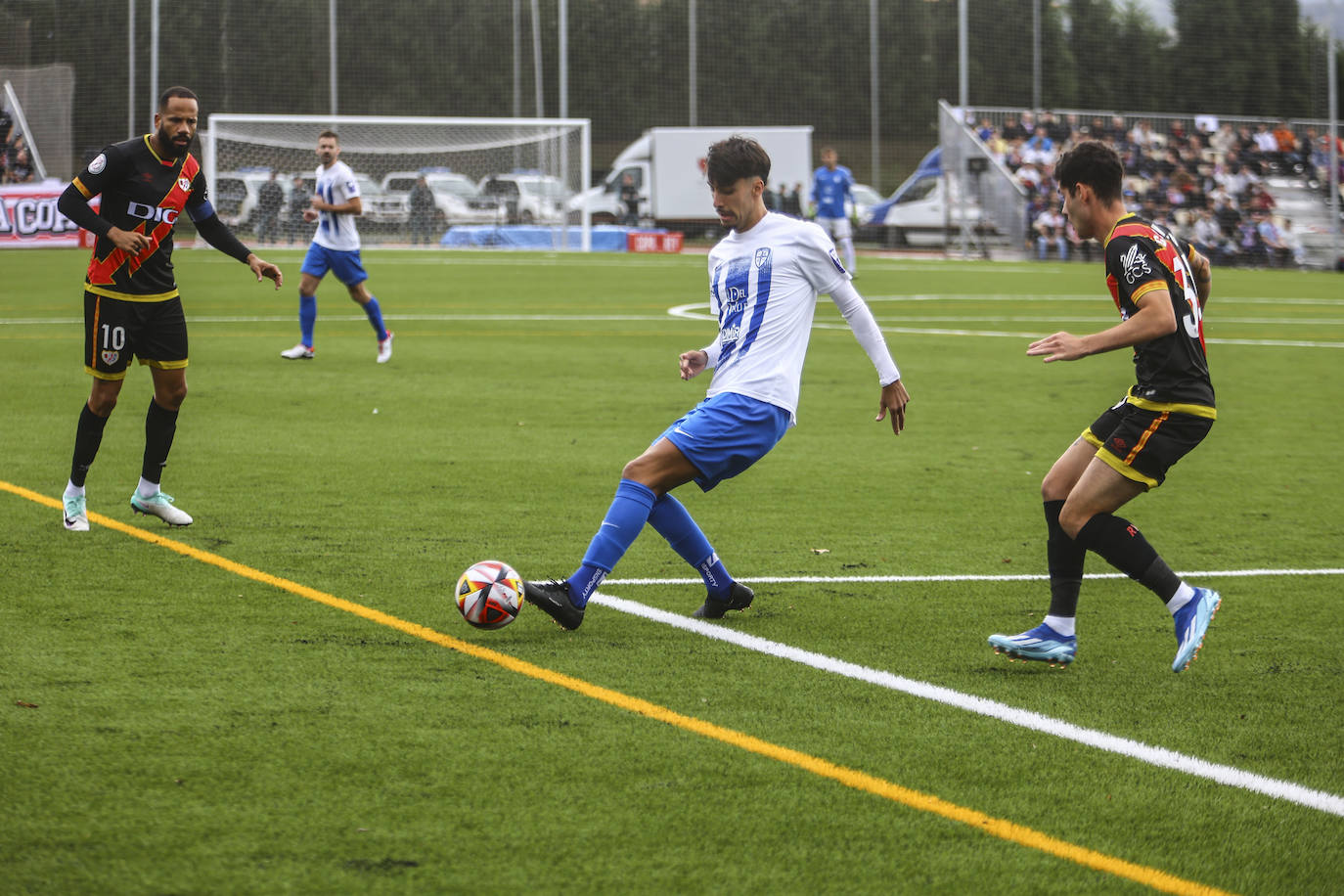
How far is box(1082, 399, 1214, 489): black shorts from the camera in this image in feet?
16.1

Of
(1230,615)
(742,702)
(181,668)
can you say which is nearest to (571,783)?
(742,702)

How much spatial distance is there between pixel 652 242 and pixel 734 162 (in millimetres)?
33201

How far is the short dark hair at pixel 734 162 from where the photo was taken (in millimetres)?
5371

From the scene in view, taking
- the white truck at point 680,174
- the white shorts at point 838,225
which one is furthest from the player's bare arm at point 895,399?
the white truck at point 680,174

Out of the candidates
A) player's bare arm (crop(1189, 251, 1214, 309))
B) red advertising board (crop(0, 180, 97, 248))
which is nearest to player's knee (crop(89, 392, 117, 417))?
player's bare arm (crop(1189, 251, 1214, 309))

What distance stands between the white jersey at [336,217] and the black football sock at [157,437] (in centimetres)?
767

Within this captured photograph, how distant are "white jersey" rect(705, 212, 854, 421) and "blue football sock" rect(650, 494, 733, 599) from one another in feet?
1.65

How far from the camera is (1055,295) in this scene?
76.9 ft

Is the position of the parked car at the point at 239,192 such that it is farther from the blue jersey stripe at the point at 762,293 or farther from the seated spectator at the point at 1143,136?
the blue jersey stripe at the point at 762,293

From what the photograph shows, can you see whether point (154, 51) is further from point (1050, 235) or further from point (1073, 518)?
point (1073, 518)

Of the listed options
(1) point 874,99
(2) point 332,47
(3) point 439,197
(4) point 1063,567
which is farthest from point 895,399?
(1) point 874,99

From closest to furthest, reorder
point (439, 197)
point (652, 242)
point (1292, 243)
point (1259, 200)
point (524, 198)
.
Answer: point (1292, 243) → point (1259, 200) → point (439, 197) → point (524, 198) → point (652, 242)

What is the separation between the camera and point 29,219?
3300cm

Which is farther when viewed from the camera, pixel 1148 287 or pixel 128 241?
pixel 128 241
